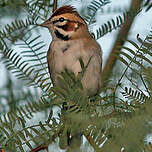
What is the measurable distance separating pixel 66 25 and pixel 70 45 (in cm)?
12

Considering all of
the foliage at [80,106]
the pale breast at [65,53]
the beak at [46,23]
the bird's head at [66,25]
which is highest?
the foliage at [80,106]

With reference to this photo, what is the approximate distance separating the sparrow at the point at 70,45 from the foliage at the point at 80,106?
1.78ft

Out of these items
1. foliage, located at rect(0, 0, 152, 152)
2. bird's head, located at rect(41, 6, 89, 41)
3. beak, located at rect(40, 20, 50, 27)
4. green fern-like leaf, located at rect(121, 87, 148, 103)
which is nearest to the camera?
foliage, located at rect(0, 0, 152, 152)

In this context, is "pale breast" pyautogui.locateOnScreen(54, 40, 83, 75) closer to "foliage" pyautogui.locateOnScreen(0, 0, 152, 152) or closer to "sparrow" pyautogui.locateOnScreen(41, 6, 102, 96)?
"sparrow" pyautogui.locateOnScreen(41, 6, 102, 96)

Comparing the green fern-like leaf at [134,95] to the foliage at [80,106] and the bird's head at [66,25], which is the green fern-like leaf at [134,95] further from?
the bird's head at [66,25]

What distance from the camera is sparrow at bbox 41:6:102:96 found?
2010 millimetres

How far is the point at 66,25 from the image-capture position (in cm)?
218

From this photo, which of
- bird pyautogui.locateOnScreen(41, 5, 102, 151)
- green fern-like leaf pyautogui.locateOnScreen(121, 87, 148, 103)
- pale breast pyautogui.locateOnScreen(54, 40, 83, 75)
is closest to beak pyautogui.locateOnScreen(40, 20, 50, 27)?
bird pyautogui.locateOnScreen(41, 5, 102, 151)

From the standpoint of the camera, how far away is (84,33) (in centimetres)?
223

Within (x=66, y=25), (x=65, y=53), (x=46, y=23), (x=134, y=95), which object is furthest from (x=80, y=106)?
(x=66, y=25)

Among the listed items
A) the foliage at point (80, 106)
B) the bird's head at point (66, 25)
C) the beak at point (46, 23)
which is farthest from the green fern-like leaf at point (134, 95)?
the bird's head at point (66, 25)

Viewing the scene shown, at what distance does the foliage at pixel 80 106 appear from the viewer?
24.2 inches

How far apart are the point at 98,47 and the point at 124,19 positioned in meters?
0.77

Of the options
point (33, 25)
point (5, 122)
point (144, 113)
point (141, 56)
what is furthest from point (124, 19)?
point (144, 113)
